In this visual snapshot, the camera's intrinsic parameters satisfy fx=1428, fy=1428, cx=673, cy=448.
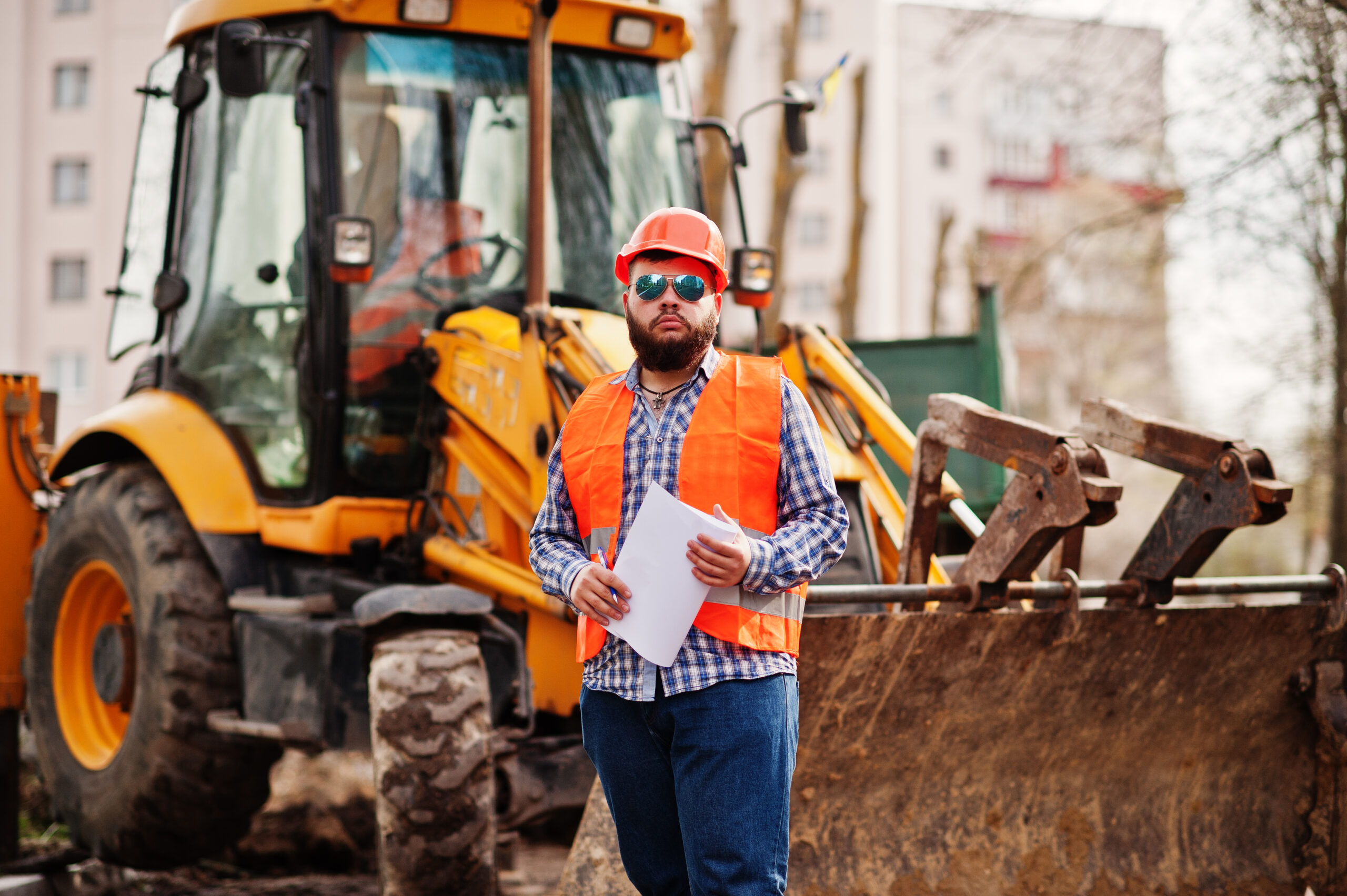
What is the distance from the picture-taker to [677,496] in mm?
2711

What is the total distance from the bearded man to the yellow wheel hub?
3652 millimetres

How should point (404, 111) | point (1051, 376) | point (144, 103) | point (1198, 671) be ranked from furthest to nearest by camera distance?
point (1051, 376)
point (144, 103)
point (404, 111)
point (1198, 671)

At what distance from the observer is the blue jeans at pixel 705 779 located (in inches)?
103

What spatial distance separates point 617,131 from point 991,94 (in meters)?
46.6

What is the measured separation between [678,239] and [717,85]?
1595 centimetres

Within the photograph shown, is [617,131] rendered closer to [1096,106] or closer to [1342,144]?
[1342,144]

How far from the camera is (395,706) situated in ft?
13.3

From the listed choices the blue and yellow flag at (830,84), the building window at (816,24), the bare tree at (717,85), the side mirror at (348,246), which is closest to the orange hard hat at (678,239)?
the side mirror at (348,246)

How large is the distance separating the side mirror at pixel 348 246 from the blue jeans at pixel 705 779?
2.42m

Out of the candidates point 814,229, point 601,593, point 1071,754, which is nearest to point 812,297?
point 814,229

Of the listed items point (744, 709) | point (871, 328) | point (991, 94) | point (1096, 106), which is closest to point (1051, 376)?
point (871, 328)

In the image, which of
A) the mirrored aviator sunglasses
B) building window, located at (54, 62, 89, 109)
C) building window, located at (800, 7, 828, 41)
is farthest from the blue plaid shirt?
building window, located at (800, 7, 828, 41)

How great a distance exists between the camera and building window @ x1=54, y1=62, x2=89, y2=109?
3222 cm

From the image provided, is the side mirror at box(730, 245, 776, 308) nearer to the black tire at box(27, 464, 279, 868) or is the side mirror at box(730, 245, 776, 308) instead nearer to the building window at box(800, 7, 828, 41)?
the black tire at box(27, 464, 279, 868)
